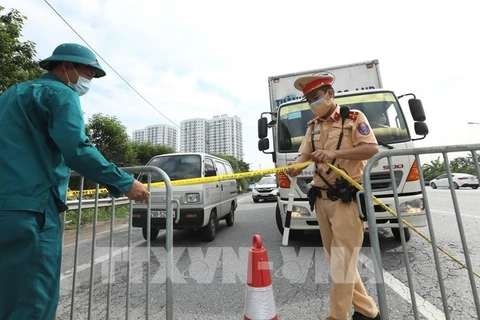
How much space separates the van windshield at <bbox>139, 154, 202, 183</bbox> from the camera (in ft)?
18.2

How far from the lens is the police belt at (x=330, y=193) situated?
2.07 m

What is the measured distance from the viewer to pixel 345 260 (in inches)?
79.3

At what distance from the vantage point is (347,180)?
2064 mm

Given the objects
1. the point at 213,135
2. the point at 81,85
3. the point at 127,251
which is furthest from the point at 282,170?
the point at 213,135

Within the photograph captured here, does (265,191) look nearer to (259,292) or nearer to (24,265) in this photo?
(259,292)

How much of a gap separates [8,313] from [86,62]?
1492 millimetres

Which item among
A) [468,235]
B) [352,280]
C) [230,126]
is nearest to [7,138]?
[352,280]

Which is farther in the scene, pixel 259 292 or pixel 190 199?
pixel 190 199

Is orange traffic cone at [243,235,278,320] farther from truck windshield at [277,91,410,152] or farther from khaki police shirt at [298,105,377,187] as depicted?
truck windshield at [277,91,410,152]

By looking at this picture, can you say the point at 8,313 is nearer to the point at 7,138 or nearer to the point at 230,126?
the point at 7,138

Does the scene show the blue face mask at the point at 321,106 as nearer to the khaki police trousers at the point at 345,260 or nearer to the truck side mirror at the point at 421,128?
the khaki police trousers at the point at 345,260

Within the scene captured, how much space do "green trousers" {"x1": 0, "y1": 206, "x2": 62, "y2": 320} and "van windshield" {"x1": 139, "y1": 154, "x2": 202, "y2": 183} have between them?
4052mm

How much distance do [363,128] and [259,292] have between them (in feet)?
4.85

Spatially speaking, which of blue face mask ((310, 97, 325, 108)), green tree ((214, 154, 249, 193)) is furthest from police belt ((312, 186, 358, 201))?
green tree ((214, 154, 249, 193))
